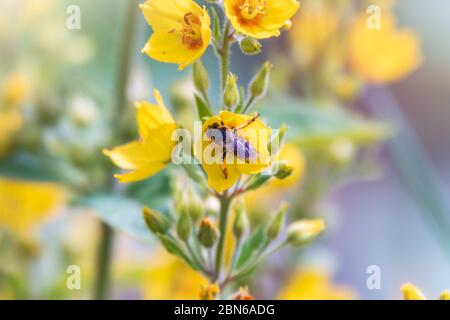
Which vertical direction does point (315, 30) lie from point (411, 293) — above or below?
above

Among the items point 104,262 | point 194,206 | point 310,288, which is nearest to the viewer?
point 194,206

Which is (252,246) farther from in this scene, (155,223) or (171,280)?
(171,280)

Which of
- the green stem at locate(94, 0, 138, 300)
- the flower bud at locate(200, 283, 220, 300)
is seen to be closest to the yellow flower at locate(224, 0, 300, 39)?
the flower bud at locate(200, 283, 220, 300)

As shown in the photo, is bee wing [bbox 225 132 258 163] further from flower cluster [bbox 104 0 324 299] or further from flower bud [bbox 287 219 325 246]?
flower bud [bbox 287 219 325 246]

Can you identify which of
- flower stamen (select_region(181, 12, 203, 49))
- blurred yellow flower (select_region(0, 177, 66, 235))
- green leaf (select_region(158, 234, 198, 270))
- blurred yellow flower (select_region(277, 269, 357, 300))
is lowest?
green leaf (select_region(158, 234, 198, 270))

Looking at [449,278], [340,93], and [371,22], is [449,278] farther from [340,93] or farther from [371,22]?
[371,22]

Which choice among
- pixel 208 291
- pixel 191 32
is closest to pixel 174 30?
pixel 191 32

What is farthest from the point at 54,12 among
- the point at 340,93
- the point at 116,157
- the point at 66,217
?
the point at 116,157
